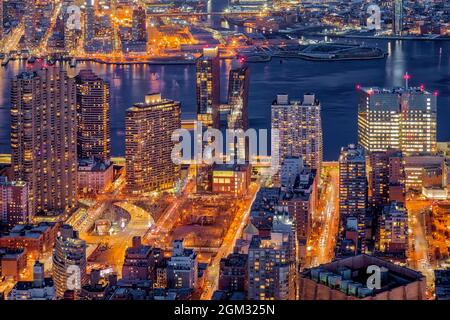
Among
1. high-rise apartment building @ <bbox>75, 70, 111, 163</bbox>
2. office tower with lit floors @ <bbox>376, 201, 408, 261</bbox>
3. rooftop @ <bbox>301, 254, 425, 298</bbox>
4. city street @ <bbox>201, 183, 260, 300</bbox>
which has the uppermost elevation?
rooftop @ <bbox>301, 254, 425, 298</bbox>

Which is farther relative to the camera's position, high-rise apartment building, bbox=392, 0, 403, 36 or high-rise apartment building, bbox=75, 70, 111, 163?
high-rise apartment building, bbox=392, 0, 403, 36

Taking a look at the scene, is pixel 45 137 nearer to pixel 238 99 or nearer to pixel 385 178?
pixel 238 99

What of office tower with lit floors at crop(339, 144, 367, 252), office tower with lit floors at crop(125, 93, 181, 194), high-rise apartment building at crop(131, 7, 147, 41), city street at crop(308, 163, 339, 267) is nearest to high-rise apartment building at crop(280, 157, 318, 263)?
city street at crop(308, 163, 339, 267)

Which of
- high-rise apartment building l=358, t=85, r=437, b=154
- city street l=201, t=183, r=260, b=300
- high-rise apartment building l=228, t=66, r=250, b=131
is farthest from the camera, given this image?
high-rise apartment building l=228, t=66, r=250, b=131

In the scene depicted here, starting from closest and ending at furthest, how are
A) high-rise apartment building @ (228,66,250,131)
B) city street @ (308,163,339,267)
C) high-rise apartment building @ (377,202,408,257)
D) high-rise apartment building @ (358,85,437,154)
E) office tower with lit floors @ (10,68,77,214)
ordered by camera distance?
1. city street @ (308,163,339,267)
2. high-rise apartment building @ (377,202,408,257)
3. office tower with lit floors @ (10,68,77,214)
4. high-rise apartment building @ (358,85,437,154)
5. high-rise apartment building @ (228,66,250,131)

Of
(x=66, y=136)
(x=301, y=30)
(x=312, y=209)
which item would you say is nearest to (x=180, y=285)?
(x=312, y=209)

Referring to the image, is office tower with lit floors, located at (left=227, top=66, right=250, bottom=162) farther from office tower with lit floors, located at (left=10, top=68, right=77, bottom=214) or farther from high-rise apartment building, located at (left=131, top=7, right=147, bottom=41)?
high-rise apartment building, located at (left=131, top=7, right=147, bottom=41)
